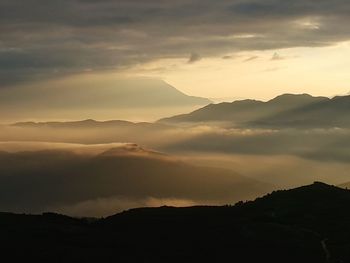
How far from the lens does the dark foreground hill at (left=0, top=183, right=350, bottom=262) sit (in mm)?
152125

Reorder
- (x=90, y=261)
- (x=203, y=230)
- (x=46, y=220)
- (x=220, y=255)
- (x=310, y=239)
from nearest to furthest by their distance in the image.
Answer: (x=90, y=261), (x=220, y=255), (x=310, y=239), (x=203, y=230), (x=46, y=220)

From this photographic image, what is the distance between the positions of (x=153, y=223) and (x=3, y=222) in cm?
4310

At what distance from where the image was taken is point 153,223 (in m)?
195

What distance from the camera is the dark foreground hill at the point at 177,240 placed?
152125 millimetres

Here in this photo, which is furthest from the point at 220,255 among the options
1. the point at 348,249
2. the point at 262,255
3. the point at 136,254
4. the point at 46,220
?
the point at 46,220

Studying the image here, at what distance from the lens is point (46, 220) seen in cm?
19775

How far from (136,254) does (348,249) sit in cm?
5028

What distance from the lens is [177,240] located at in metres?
171

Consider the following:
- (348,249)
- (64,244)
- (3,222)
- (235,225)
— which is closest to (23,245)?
(64,244)

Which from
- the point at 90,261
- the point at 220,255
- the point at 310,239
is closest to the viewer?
the point at 90,261

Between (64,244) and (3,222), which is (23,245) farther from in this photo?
(3,222)

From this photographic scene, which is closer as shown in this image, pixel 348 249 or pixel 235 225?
pixel 348 249

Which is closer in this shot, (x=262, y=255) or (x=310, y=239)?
(x=262, y=255)

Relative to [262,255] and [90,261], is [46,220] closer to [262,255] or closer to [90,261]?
[90,261]
